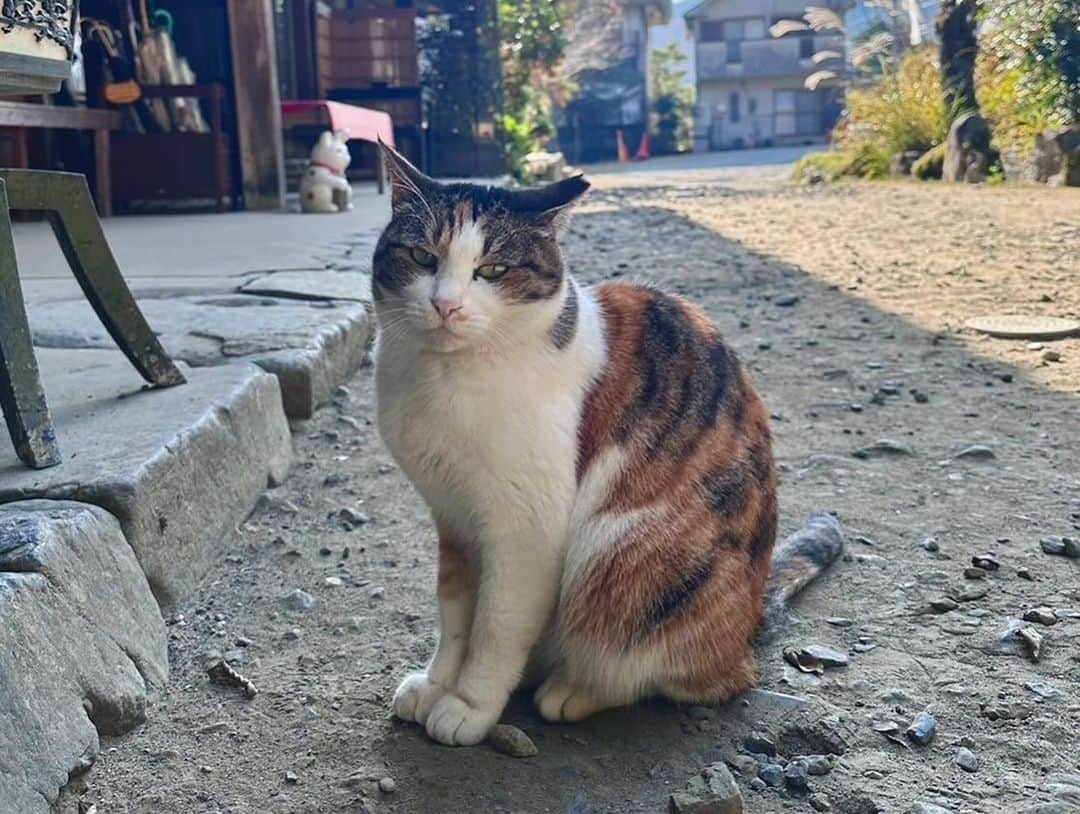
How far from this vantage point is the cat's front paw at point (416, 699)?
1645mm

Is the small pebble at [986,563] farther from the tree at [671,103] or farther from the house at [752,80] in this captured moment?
the house at [752,80]

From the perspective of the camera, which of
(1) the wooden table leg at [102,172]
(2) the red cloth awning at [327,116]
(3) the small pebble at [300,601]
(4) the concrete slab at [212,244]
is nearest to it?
(3) the small pebble at [300,601]

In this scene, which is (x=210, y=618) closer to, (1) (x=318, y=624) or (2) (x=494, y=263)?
(1) (x=318, y=624)

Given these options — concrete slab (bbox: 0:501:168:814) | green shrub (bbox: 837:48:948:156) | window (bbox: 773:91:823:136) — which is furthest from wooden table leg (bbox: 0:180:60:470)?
window (bbox: 773:91:823:136)

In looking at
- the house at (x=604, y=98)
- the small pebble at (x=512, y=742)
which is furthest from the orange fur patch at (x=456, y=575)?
the house at (x=604, y=98)

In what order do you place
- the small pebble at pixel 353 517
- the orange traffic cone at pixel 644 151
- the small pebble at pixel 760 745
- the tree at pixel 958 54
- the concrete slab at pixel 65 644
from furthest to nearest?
1. the orange traffic cone at pixel 644 151
2. the tree at pixel 958 54
3. the small pebble at pixel 353 517
4. the small pebble at pixel 760 745
5. the concrete slab at pixel 65 644

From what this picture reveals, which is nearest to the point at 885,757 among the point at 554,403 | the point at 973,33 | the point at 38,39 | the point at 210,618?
the point at 554,403

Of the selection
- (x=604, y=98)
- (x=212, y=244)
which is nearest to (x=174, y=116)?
(x=212, y=244)

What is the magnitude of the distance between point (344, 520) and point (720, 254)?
453 centimetres

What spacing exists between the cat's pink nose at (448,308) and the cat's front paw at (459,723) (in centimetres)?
57

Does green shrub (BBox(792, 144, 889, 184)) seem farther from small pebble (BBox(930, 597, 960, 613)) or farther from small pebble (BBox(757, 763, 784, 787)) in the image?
small pebble (BBox(757, 763, 784, 787))

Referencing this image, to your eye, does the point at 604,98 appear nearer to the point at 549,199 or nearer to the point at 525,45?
the point at 525,45

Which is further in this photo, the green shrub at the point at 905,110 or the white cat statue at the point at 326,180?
the green shrub at the point at 905,110

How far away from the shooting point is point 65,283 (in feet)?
12.8
